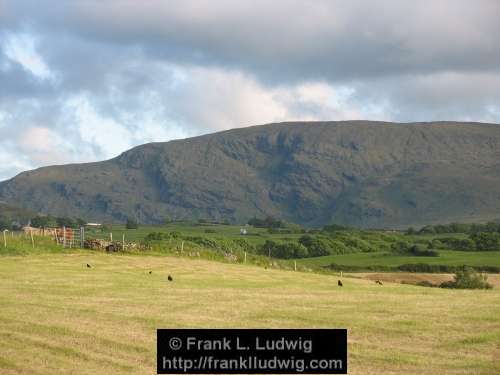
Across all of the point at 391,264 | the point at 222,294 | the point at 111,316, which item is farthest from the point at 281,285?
the point at 391,264

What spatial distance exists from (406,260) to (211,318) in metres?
96.8

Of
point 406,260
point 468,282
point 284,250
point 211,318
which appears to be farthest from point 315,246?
point 211,318

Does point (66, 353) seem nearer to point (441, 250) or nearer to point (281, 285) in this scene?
point (281, 285)

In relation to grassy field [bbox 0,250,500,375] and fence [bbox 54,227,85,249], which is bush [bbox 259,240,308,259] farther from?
grassy field [bbox 0,250,500,375]

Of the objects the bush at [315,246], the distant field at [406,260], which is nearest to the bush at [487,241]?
the distant field at [406,260]

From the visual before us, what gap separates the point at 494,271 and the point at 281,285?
6765 cm

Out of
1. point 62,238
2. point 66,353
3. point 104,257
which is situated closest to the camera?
point 66,353

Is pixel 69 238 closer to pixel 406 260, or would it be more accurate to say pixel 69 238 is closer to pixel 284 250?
pixel 406 260

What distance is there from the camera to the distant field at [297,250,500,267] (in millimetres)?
111562

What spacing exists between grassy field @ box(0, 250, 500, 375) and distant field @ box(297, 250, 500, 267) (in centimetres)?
7154

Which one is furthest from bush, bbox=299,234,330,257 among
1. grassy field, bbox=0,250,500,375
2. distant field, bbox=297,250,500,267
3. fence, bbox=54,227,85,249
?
grassy field, bbox=0,250,500,375

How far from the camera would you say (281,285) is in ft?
130

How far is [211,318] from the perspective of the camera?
25.1 metres

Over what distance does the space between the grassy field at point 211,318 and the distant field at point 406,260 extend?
235 feet
